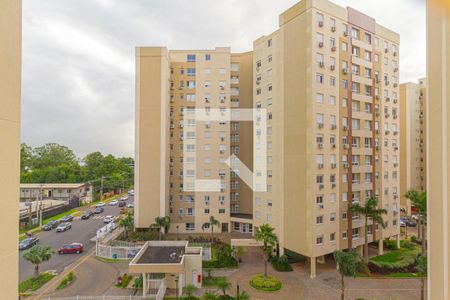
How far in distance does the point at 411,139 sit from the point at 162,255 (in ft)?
165

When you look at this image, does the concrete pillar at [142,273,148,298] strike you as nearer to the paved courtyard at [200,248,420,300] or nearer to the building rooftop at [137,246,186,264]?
the building rooftop at [137,246,186,264]

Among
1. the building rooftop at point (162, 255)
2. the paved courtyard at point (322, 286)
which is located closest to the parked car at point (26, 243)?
the building rooftop at point (162, 255)

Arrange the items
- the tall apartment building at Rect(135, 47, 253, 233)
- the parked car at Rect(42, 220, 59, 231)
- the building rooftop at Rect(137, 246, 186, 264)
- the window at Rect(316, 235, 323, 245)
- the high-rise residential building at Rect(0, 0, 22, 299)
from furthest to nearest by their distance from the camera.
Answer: the parked car at Rect(42, 220, 59, 231) < the tall apartment building at Rect(135, 47, 253, 233) < the window at Rect(316, 235, 323, 245) < the building rooftop at Rect(137, 246, 186, 264) < the high-rise residential building at Rect(0, 0, 22, 299)

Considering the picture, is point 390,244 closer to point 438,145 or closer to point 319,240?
point 319,240

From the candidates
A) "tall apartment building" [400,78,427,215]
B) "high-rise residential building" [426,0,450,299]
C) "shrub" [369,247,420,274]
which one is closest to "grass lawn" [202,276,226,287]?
"shrub" [369,247,420,274]

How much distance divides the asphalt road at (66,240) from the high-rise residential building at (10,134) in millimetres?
24166

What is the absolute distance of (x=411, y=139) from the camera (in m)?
47.8

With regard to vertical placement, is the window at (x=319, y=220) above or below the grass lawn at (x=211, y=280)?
→ above

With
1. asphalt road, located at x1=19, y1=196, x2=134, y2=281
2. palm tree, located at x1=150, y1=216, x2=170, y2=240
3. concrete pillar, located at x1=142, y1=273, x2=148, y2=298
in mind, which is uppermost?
palm tree, located at x1=150, y1=216, x2=170, y2=240

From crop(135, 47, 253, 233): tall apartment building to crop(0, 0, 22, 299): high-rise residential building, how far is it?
2879 centimetres

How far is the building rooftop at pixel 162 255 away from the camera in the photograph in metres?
18.7

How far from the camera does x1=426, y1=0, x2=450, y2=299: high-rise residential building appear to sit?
4.09m

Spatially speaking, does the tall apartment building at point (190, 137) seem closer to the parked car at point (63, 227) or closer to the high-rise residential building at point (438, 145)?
the parked car at point (63, 227)

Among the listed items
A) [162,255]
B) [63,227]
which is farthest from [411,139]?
[63,227]
